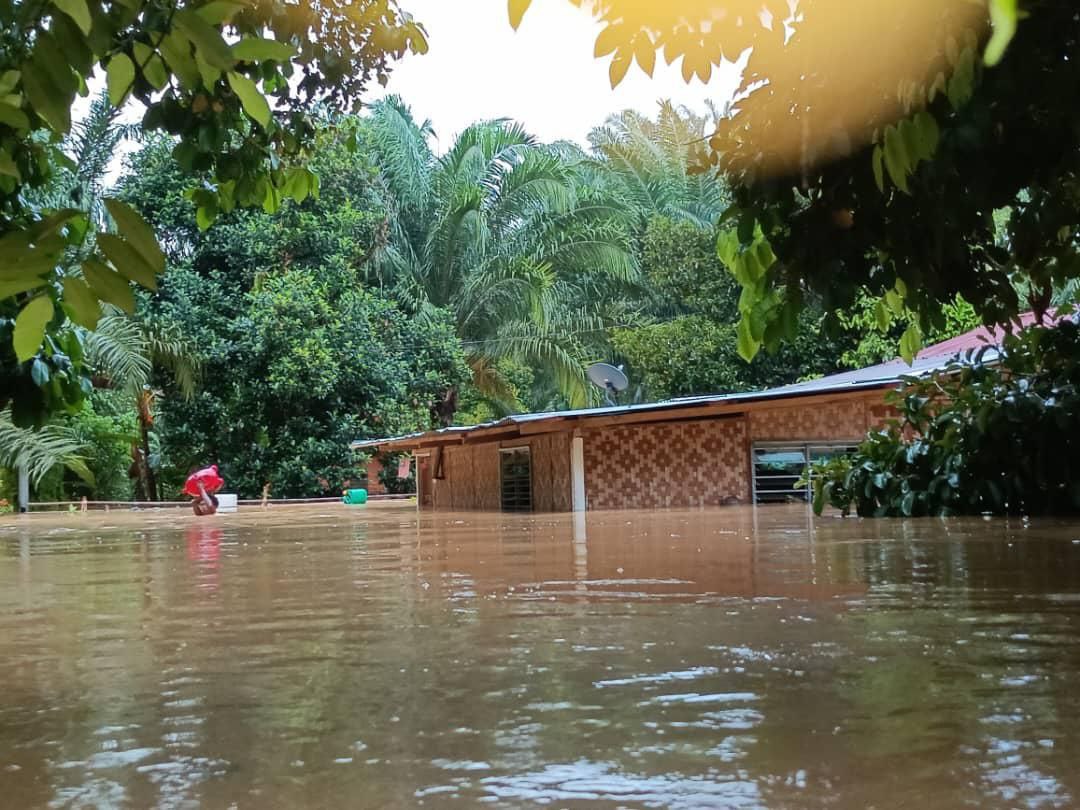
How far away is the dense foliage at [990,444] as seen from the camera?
7.77 metres

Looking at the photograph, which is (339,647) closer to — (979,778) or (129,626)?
(129,626)

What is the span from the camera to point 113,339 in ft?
64.0

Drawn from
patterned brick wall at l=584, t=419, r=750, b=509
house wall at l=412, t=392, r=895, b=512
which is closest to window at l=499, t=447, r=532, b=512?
house wall at l=412, t=392, r=895, b=512

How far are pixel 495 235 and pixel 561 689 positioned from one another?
22.2 m

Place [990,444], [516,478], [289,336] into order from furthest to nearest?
[289,336] → [516,478] → [990,444]

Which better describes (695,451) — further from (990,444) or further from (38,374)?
(38,374)

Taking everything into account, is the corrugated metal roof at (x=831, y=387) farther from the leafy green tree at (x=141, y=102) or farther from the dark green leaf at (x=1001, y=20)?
the dark green leaf at (x=1001, y=20)

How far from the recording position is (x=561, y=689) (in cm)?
221

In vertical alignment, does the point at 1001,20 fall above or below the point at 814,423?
below

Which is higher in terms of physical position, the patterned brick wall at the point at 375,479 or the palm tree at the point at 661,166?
the palm tree at the point at 661,166

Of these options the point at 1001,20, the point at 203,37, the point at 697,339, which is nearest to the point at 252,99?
the point at 203,37

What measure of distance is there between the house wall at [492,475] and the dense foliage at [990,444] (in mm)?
7800

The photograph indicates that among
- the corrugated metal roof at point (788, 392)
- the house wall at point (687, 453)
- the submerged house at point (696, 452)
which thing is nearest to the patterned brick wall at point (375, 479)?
the submerged house at point (696, 452)

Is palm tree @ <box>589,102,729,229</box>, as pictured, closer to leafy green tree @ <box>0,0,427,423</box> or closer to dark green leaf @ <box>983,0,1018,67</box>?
leafy green tree @ <box>0,0,427,423</box>
